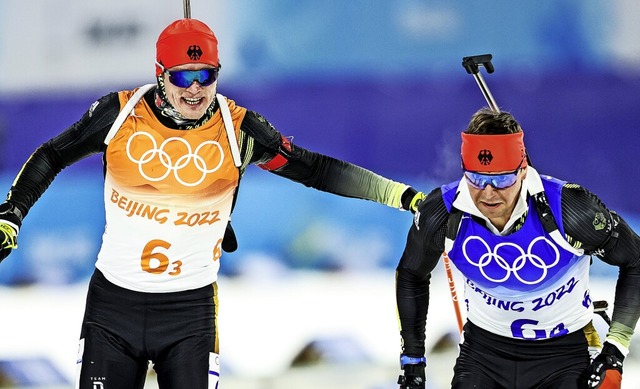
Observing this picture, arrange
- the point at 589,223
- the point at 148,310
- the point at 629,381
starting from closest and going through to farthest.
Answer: the point at 589,223 → the point at 148,310 → the point at 629,381

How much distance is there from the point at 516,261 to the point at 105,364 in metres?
1.45

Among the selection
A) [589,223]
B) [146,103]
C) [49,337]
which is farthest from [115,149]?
[49,337]

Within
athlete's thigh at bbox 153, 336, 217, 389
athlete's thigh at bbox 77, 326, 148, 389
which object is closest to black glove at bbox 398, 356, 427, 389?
athlete's thigh at bbox 153, 336, 217, 389

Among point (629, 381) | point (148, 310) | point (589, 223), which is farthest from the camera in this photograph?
point (629, 381)

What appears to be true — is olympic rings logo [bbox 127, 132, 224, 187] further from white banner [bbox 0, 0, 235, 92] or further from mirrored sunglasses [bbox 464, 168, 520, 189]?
white banner [bbox 0, 0, 235, 92]

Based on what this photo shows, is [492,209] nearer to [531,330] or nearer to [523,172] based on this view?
[523,172]

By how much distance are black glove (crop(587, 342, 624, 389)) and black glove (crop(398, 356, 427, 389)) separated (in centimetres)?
61

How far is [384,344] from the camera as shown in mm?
5891

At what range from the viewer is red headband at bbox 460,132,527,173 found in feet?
12.2

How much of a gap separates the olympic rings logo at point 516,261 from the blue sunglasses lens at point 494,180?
8.1 inches

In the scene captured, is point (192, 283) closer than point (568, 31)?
Yes

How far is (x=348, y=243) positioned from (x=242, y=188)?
0.63 meters

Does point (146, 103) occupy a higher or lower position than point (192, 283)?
higher

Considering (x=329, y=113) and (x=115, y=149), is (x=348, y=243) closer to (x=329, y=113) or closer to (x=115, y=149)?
(x=329, y=113)
